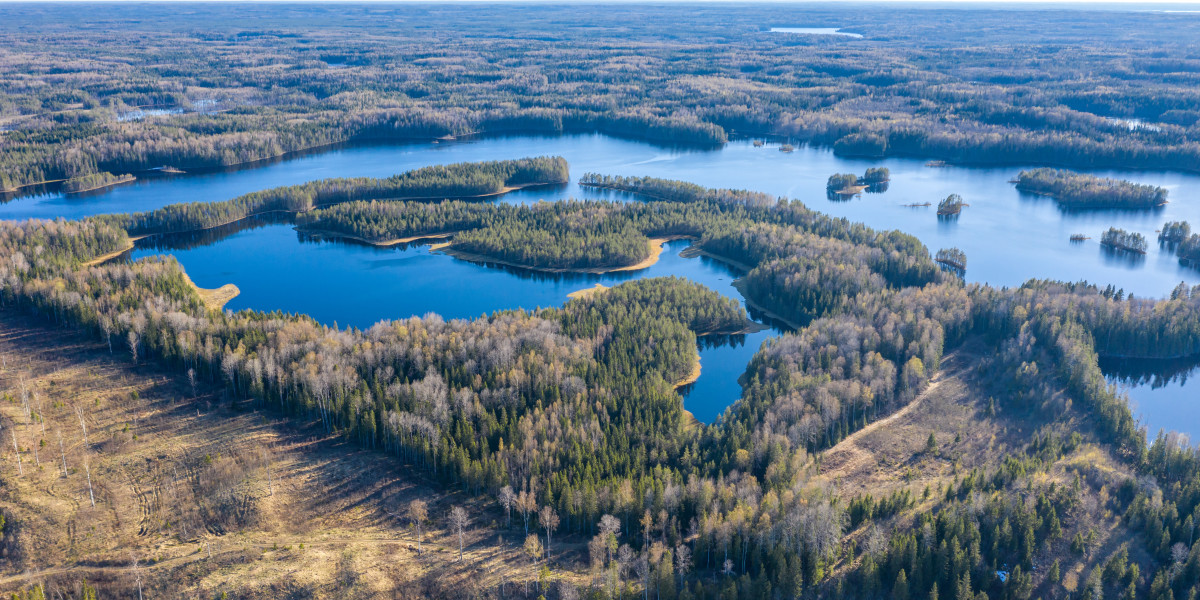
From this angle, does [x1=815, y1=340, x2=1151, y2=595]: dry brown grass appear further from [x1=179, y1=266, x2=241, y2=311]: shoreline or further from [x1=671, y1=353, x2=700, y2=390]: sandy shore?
[x1=179, y1=266, x2=241, y2=311]: shoreline

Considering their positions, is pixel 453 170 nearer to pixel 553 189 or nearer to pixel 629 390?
pixel 553 189

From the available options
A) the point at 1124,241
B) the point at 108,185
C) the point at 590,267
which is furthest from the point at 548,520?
the point at 108,185

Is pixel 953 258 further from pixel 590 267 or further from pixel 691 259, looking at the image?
pixel 590 267

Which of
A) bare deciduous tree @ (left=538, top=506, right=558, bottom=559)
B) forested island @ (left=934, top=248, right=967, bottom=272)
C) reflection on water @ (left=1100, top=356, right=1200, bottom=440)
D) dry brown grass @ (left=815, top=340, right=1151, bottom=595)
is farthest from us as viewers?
forested island @ (left=934, top=248, right=967, bottom=272)

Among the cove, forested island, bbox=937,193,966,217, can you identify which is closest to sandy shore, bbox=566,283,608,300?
the cove

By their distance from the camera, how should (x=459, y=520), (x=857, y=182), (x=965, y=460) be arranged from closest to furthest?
(x=459, y=520) → (x=965, y=460) → (x=857, y=182)

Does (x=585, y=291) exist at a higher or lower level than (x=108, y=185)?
lower

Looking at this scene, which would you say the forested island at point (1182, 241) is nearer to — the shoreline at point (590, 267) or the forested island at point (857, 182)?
the forested island at point (857, 182)
